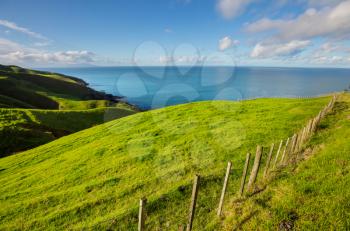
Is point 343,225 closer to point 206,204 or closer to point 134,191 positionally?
point 206,204

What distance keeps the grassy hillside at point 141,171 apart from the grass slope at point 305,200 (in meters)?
2.02

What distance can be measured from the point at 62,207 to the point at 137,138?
13995 mm

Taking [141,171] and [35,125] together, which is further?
[35,125]

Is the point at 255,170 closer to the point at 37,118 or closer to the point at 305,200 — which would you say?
the point at 305,200

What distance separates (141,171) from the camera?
20266 mm

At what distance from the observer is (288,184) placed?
1251 centimetres

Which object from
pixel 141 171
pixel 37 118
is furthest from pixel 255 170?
pixel 37 118

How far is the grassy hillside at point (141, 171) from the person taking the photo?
14.6 m

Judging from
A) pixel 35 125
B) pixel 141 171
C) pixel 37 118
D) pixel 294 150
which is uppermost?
pixel 294 150

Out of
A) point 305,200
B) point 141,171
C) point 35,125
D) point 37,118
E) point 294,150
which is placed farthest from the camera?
Result: point 37,118

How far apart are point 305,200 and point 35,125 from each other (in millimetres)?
64475

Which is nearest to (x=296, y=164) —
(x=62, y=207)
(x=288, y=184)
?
(x=288, y=184)

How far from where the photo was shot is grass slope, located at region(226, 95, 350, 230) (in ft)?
31.0

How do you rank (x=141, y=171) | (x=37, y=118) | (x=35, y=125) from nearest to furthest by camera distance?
1. (x=141, y=171)
2. (x=35, y=125)
3. (x=37, y=118)
